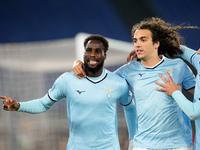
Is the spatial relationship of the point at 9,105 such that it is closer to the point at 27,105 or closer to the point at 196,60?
the point at 27,105

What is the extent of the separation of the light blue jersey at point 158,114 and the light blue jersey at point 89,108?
0.21 meters

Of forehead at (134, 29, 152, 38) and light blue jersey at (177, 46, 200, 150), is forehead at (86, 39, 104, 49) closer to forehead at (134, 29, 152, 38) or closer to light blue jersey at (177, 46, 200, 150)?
forehead at (134, 29, 152, 38)

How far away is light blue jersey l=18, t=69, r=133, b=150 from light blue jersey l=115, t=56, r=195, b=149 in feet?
0.71

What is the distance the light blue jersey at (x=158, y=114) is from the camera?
2.67 metres

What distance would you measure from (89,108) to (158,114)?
1.90 ft

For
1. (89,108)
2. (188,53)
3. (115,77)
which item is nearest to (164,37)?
(188,53)

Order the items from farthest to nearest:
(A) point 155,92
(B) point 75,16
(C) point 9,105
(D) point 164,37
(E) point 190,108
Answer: (B) point 75,16
(D) point 164,37
(A) point 155,92
(C) point 9,105
(E) point 190,108

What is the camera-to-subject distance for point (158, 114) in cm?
269

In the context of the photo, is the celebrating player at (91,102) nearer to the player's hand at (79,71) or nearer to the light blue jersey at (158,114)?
the player's hand at (79,71)

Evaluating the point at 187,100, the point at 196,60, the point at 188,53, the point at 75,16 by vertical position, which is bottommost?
the point at 187,100

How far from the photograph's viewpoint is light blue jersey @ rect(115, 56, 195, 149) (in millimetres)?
2668

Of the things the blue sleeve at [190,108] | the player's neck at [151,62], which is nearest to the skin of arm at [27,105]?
the player's neck at [151,62]

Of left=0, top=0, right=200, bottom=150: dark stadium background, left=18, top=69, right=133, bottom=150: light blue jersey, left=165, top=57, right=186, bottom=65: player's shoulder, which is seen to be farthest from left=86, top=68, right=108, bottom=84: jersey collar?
left=0, top=0, right=200, bottom=150: dark stadium background

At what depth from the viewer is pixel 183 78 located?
288 centimetres
